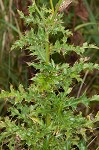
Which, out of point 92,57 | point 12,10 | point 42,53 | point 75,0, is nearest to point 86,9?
point 75,0

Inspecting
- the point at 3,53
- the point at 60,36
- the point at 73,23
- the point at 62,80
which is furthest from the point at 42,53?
the point at 3,53

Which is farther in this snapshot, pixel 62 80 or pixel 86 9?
pixel 86 9

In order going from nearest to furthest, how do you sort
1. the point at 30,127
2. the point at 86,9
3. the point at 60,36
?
the point at 30,127 < the point at 60,36 < the point at 86,9

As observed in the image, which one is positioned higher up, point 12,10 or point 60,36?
point 12,10

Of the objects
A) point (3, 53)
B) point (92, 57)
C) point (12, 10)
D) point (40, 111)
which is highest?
point (12, 10)

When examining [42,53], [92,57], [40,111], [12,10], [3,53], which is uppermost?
[12,10]

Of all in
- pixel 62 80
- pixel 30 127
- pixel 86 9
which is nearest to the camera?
pixel 62 80

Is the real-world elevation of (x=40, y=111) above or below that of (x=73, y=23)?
below

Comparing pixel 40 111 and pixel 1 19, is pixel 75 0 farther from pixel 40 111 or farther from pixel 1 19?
pixel 40 111

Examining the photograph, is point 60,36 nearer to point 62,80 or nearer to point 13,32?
point 13,32
